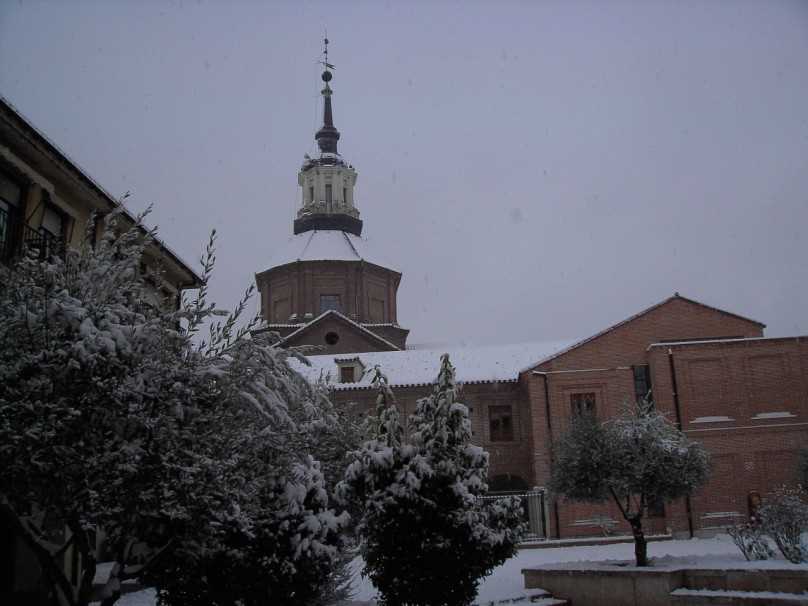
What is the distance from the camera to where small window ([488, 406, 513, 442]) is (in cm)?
3356

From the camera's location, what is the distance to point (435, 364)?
35438 mm

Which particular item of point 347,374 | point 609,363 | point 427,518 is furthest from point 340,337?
A: point 427,518

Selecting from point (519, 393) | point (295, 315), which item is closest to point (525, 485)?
point (519, 393)

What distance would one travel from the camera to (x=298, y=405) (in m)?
10.0

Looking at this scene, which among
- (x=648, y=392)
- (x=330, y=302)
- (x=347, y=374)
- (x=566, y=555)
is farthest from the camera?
(x=330, y=302)

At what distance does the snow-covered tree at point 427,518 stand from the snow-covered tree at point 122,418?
2.03m

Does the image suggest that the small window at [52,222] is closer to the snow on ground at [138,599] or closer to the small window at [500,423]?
the snow on ground at [138,599]

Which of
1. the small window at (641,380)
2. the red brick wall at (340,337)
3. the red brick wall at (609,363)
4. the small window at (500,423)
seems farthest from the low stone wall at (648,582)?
the red brick wall at (340,337)

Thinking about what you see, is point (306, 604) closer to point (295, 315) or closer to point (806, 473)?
point (806, 473)

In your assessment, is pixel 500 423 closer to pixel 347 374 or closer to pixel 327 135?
pixel 347 374

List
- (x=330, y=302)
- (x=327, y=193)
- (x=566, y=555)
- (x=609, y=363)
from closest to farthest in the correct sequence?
(x=566, y=555)
(x=609, y=363)
(x=330, y=302)
(x=327, y=193)

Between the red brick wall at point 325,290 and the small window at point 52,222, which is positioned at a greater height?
the red brick wall at point 325,290

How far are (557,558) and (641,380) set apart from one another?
11.2 metres

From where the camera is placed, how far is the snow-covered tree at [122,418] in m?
7.00
